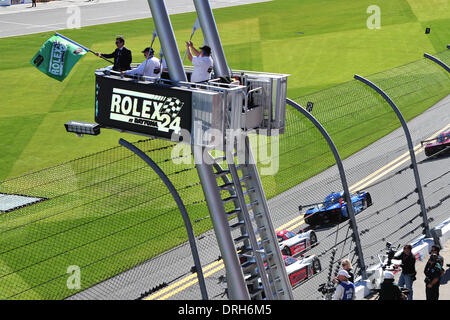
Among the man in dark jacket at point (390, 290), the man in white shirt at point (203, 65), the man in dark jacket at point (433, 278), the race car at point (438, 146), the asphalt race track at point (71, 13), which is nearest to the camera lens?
the man in white shirt at point (203, 65)

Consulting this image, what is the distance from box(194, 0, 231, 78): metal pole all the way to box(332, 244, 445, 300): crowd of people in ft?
13.4

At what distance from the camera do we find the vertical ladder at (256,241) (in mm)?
12086

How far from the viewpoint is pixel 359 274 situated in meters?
15.5

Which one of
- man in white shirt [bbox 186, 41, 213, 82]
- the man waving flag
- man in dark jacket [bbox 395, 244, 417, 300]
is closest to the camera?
man in white shirt [bbox 186, 41, 213, 82]

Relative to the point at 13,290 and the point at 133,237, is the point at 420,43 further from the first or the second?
the point at 13,290

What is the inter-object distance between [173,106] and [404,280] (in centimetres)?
668

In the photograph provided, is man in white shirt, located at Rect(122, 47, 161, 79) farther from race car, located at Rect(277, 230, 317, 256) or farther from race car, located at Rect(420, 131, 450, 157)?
race car, located at Rect(420, 131, 450, 157)

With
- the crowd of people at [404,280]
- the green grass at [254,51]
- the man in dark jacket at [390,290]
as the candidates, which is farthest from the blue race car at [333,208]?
the green grass at [254,51]

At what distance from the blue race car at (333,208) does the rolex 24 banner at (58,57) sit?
27.7 ft

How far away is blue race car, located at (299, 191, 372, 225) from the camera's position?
2072 cm

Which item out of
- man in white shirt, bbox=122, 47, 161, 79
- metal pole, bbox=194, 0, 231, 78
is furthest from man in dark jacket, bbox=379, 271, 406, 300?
man in white shirt, bbox=122, 47, 161, 79

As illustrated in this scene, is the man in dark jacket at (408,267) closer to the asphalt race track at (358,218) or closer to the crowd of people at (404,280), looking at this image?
the crowd of people at (404,280)

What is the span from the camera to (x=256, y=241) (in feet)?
39.7

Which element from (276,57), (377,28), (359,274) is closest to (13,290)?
(359,274)
